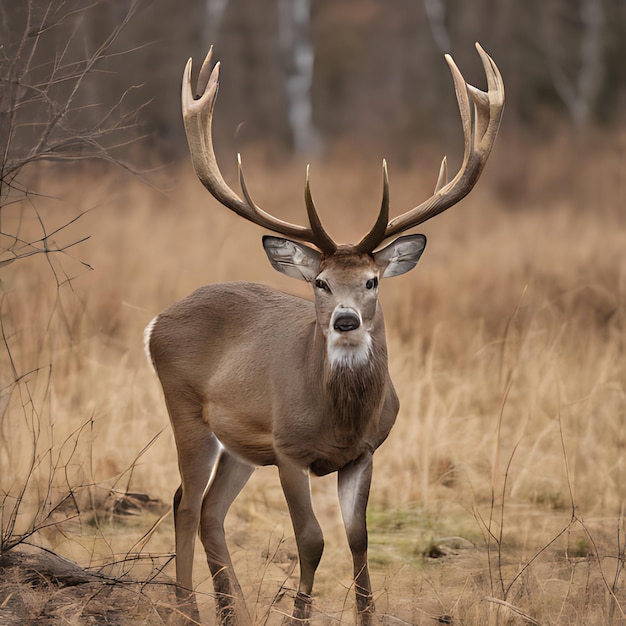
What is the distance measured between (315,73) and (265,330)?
21.0 metres

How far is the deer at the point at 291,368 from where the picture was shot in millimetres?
4578

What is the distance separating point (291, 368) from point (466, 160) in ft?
3.87

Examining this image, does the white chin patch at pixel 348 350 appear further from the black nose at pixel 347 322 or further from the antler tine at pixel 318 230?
the antler tine at pixel 318 230

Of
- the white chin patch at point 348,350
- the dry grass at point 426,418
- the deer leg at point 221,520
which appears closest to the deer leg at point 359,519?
the dry grass at point 426,418

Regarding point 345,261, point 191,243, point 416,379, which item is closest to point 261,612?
point 345,261

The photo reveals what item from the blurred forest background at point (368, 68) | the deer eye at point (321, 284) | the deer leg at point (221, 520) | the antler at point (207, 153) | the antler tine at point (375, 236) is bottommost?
the deer leg at point (221, 520)

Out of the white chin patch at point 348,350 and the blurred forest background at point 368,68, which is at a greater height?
the blurred forest background at point 368,68

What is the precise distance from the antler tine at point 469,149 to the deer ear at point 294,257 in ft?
1.11

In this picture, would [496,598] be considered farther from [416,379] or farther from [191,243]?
[191,243]

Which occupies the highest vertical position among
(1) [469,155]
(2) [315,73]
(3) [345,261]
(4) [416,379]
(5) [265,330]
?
(2) [315,73]

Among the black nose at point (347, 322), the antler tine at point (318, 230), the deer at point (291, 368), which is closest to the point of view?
the black nose at point (347, 322)

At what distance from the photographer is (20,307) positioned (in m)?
9.40

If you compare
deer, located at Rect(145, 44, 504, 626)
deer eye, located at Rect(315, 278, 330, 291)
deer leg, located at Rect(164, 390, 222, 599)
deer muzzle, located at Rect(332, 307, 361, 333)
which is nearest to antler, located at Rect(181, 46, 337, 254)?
deer, located at Rect(145, 44, 504, 626)

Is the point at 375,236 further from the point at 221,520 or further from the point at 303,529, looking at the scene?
the point at 221,520
